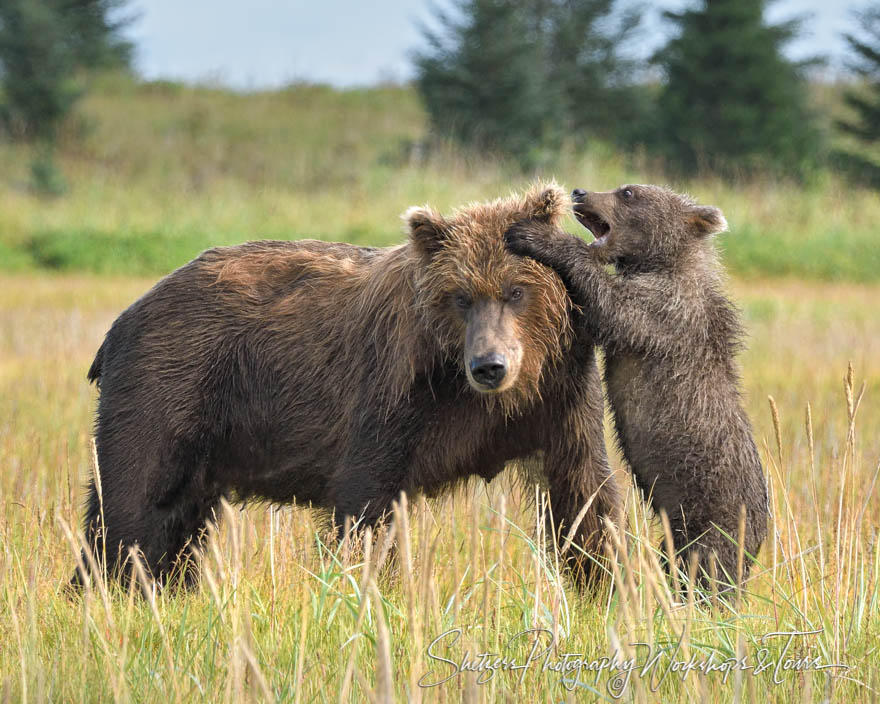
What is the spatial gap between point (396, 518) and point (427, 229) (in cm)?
236

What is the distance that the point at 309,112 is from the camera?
31.1 m

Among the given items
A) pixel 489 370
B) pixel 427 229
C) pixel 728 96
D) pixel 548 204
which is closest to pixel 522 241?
pixel 548 204

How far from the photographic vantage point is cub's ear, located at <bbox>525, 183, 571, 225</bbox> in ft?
14.8

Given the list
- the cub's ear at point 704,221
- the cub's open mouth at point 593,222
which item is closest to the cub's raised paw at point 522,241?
the cub's open mouth at point 593,222

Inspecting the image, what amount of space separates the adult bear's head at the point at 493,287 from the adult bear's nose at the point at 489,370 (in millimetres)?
102

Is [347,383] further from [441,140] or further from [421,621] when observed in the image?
[441,140]

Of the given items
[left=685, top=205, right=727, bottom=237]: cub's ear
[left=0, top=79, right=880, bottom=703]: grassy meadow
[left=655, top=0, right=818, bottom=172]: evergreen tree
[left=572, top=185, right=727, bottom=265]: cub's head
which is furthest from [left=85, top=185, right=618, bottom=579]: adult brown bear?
[left=655, top=0, right=818, bottom=172]: evergreen tree

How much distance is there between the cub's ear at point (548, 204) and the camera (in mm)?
4500

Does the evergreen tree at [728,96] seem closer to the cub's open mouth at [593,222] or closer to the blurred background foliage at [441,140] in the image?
the blurred background foliage at [441,140]

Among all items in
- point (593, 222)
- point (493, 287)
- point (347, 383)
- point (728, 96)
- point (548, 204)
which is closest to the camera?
point (493, 287)

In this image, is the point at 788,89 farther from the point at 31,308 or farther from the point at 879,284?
the point at 31,308

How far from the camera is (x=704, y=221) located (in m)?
4.91

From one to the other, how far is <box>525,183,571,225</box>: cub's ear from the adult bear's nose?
73 centimetres

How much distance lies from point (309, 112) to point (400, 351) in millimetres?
27626
